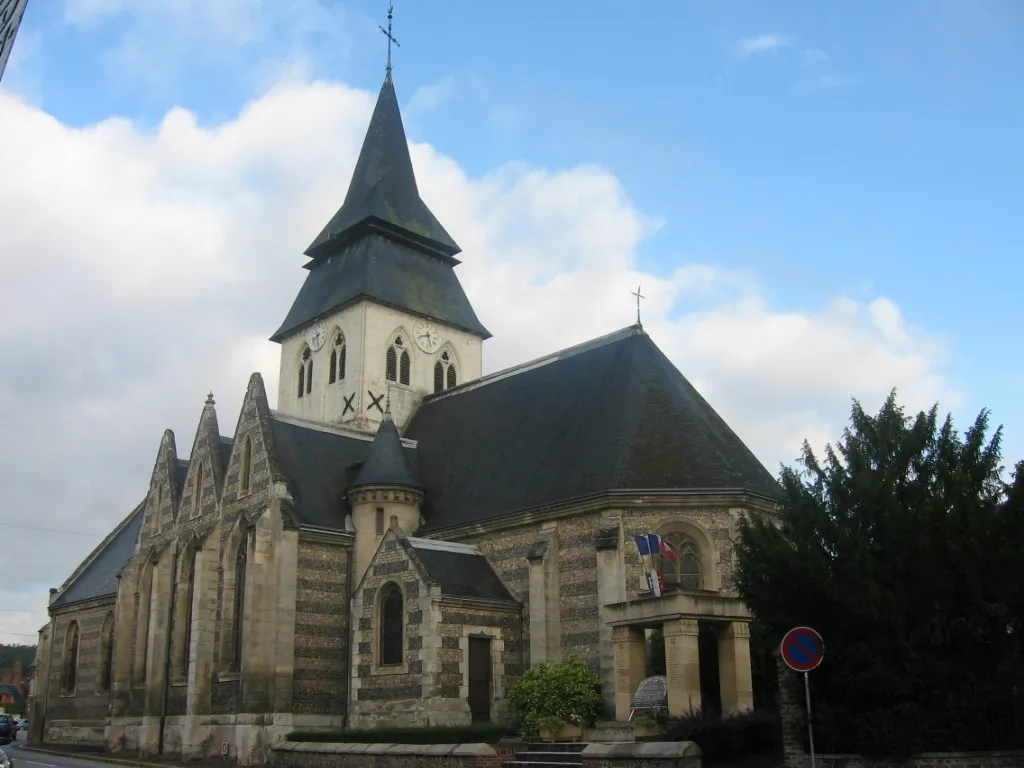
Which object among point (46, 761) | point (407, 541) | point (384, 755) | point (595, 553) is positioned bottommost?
point (46, 761)

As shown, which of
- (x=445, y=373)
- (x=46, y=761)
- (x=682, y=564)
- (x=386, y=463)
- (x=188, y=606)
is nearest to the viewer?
(x=682, y=564)

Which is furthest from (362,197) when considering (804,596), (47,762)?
(804,596)

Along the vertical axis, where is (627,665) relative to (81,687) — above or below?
above

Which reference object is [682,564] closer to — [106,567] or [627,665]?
[627,665]

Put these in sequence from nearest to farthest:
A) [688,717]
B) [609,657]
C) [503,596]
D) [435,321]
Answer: [688,717] < [609,657] < [503,596] < [435,321]

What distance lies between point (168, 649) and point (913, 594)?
28.5m

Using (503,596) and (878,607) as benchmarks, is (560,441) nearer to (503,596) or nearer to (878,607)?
(503,596)

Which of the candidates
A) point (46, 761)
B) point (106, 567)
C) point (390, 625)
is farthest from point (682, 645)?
point (106, 567)

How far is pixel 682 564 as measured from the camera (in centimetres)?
2878

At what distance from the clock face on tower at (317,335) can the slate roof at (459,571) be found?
16.9 meters

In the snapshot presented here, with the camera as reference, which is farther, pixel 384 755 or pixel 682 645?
pixel 384 755

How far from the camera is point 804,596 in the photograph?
57.3 feet

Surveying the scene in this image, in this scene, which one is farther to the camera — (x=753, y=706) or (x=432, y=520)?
(x=432, y=520)

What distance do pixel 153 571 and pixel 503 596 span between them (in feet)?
52.3
